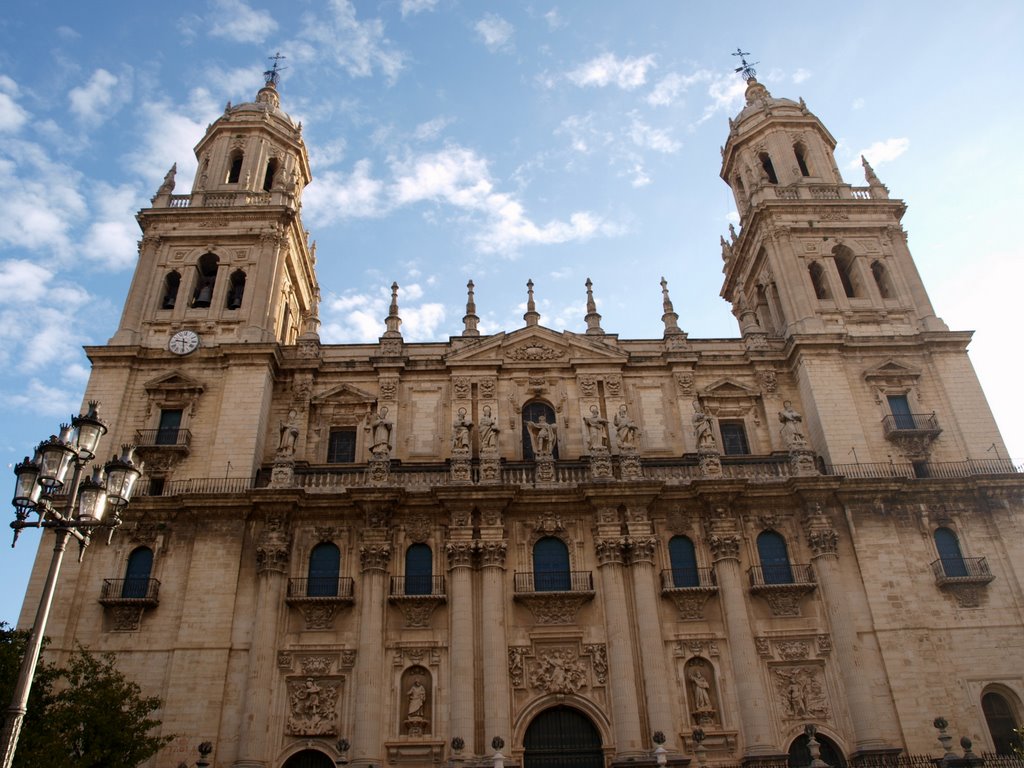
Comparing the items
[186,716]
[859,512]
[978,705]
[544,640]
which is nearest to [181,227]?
[186,716]

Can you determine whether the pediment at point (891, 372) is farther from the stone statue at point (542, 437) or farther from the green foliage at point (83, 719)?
the green foliage at point (83, 719)

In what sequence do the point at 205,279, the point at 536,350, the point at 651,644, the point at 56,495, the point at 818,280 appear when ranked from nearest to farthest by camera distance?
the point at 56,495
the point at 651,644
the point at 536,350
the point at 205,279
the point at 818,280

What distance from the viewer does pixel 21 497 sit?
11.4m

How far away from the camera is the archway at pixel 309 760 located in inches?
868

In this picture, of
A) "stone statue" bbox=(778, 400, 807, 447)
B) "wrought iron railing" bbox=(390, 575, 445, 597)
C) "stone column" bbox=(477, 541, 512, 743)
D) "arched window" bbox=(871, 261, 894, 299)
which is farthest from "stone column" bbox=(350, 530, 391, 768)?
"arched window" bbox=(871, 261, 894, 299)

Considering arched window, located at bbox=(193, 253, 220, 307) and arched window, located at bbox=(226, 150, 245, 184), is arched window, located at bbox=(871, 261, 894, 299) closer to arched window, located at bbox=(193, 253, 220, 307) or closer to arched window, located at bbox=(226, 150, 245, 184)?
arched window, located at bbox=(193, 253, 220, 307)

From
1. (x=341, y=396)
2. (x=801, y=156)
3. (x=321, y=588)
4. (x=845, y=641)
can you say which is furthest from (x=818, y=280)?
(x=321, y=588)

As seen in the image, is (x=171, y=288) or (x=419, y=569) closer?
(x=419, y=569)

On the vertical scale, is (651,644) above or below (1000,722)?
above

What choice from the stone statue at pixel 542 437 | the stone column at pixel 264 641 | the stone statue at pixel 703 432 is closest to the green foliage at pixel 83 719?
the stone column at pixel 264 641

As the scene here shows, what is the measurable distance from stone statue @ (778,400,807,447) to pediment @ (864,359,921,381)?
3486 millimetres

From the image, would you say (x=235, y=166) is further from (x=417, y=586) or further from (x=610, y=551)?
(x=610, y=551)

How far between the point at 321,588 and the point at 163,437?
7.38 meters

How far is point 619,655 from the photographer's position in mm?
22906
